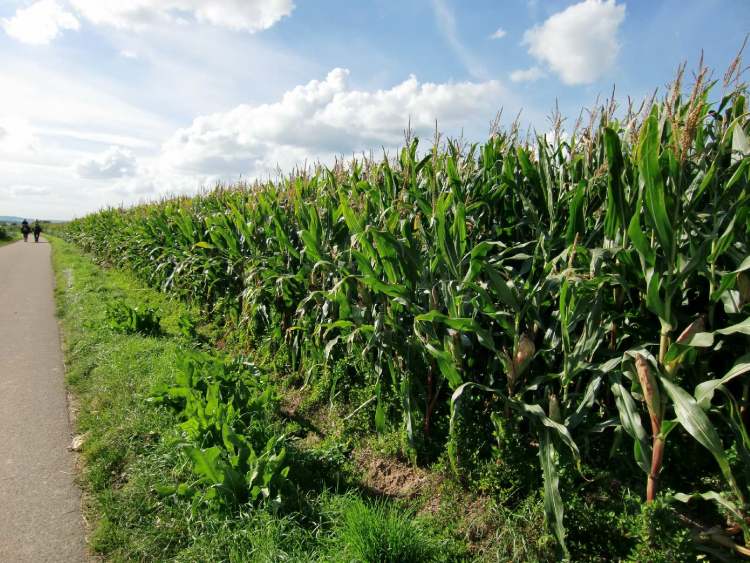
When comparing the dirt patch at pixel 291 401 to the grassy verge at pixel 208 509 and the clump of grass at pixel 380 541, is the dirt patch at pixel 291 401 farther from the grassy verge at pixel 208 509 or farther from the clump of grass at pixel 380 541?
the clump of grass at pixel 380 541

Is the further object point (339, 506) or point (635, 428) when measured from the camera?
point (339, 506)

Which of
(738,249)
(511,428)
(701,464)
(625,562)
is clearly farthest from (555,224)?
(625,562)

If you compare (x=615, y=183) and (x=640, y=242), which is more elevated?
(x=615, y=183)

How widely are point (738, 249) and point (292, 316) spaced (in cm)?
427

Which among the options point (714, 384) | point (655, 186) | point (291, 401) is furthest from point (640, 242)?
point (291, 401)

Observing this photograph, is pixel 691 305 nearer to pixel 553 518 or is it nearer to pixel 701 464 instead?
pixel 701 464

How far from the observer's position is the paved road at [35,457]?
9.77 ft

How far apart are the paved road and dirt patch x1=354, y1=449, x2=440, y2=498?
1.80 m

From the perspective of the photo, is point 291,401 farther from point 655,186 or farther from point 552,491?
point 655,186

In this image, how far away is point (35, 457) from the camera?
394 cm

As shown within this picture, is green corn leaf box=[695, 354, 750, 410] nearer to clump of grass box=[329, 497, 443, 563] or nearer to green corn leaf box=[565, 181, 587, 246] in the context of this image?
green corn leaf box=[565, 181, 587, 246]

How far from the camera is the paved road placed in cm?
298

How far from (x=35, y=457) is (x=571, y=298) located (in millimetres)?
4092

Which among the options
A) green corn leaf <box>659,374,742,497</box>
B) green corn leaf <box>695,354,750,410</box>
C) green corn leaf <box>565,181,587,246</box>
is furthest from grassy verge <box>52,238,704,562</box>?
green corn leaf <box>565,181,587,246</box>
